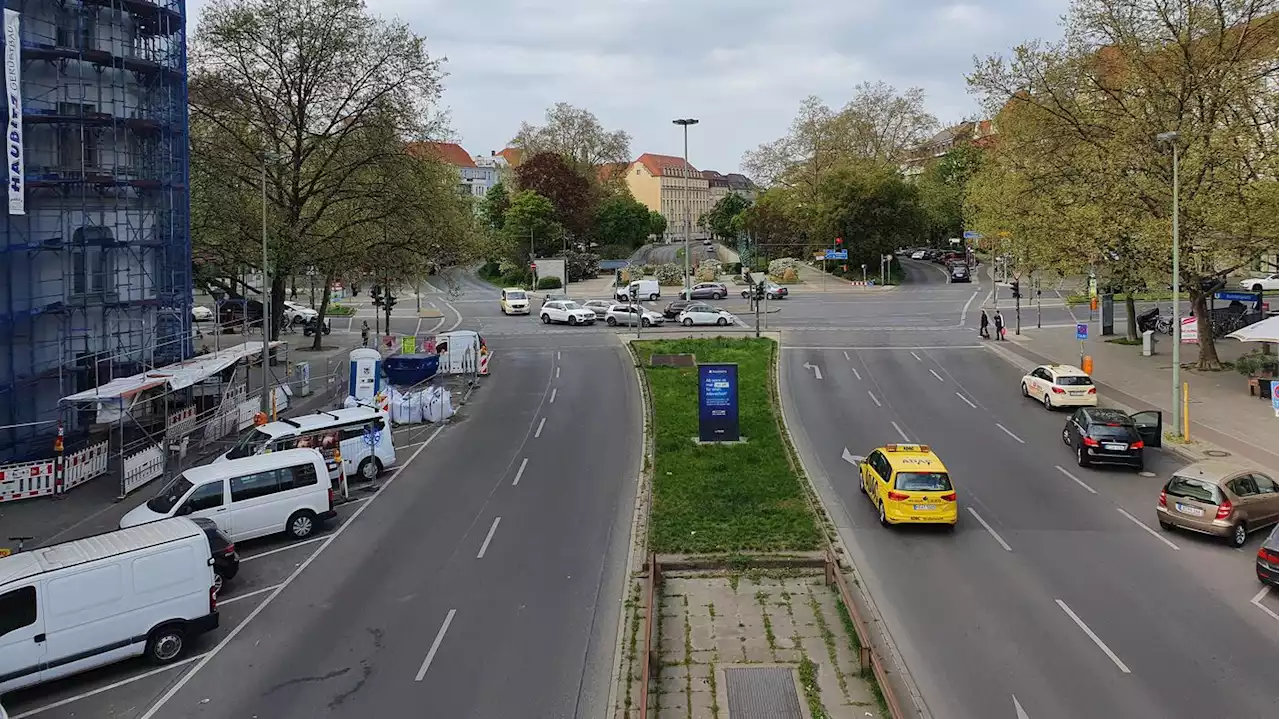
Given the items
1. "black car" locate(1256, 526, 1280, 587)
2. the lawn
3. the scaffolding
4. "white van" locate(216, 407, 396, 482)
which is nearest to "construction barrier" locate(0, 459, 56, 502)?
the scaffolding

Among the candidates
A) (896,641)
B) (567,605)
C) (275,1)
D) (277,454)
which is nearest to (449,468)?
(277,454)

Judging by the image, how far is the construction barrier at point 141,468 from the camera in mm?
20625

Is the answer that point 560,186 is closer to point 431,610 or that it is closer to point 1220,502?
point 1220,502

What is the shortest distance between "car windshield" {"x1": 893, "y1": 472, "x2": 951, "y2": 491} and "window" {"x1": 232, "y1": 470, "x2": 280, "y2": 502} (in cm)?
1168

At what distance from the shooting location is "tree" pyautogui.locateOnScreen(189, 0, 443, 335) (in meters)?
35.7

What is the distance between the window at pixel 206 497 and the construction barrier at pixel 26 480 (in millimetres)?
6130

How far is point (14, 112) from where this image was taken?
21703mm

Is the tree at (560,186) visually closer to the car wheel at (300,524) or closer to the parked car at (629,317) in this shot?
the parked car at (629,317)

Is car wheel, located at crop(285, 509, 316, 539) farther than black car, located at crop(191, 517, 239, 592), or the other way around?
car wheel, located at crop(285, 509, 316, 539)

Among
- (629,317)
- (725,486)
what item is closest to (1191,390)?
(725,486)

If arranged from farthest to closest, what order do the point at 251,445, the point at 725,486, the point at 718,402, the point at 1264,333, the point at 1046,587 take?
the point at 1264,333 < the point at 718,402 < the point at 251,445 < the point at 725,486 < the point at 1046,587

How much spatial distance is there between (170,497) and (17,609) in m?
5.67

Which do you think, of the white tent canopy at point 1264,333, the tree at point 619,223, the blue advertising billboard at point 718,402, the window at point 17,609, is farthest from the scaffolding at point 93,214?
the tree at point 619,223

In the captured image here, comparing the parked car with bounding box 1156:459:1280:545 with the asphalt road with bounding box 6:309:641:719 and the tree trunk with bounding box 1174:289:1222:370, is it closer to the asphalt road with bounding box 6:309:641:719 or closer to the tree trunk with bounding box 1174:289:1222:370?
the asphalt road with bounding box 6:309:641:719
